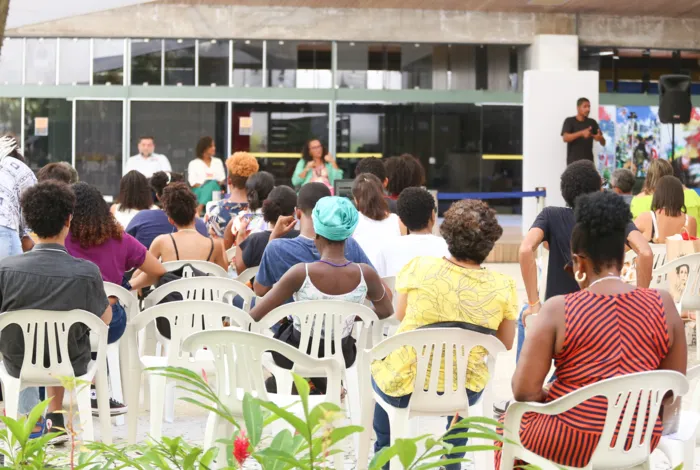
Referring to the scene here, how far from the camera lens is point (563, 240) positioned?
5.27 meters

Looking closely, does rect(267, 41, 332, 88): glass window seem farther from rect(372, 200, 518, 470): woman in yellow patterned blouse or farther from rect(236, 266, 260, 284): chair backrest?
rect(372, 200, 518, 470): woman in yellow patterned blouse

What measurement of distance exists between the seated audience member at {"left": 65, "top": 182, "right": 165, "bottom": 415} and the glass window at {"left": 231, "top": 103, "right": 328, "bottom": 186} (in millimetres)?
12704

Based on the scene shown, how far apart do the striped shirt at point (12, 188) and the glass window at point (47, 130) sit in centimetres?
1239

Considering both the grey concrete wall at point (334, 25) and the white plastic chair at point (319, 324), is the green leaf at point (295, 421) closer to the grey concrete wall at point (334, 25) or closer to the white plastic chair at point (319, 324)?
the white plastic chair at point (319, 324)

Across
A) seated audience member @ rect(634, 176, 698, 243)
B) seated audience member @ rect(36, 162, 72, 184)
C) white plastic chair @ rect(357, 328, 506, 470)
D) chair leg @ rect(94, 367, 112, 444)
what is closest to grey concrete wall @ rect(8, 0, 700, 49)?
seated audience member @ rect(634, 176, 698, 243)

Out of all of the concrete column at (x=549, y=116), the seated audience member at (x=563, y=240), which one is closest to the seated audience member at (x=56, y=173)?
the seated audience member at (x=563, y=240)

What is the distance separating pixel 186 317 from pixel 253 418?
131 inches

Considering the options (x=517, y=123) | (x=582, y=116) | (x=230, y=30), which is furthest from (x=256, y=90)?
(x=582, y=116)

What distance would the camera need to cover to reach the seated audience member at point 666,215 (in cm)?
783

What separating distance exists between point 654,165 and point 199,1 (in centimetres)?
1096

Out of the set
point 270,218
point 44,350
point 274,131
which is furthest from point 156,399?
point 274,131

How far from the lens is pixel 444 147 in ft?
62.2

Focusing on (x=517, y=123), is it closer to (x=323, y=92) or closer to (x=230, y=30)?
(x=323, y=92)

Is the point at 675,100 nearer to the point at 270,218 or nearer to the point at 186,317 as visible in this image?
the point at 270,218
